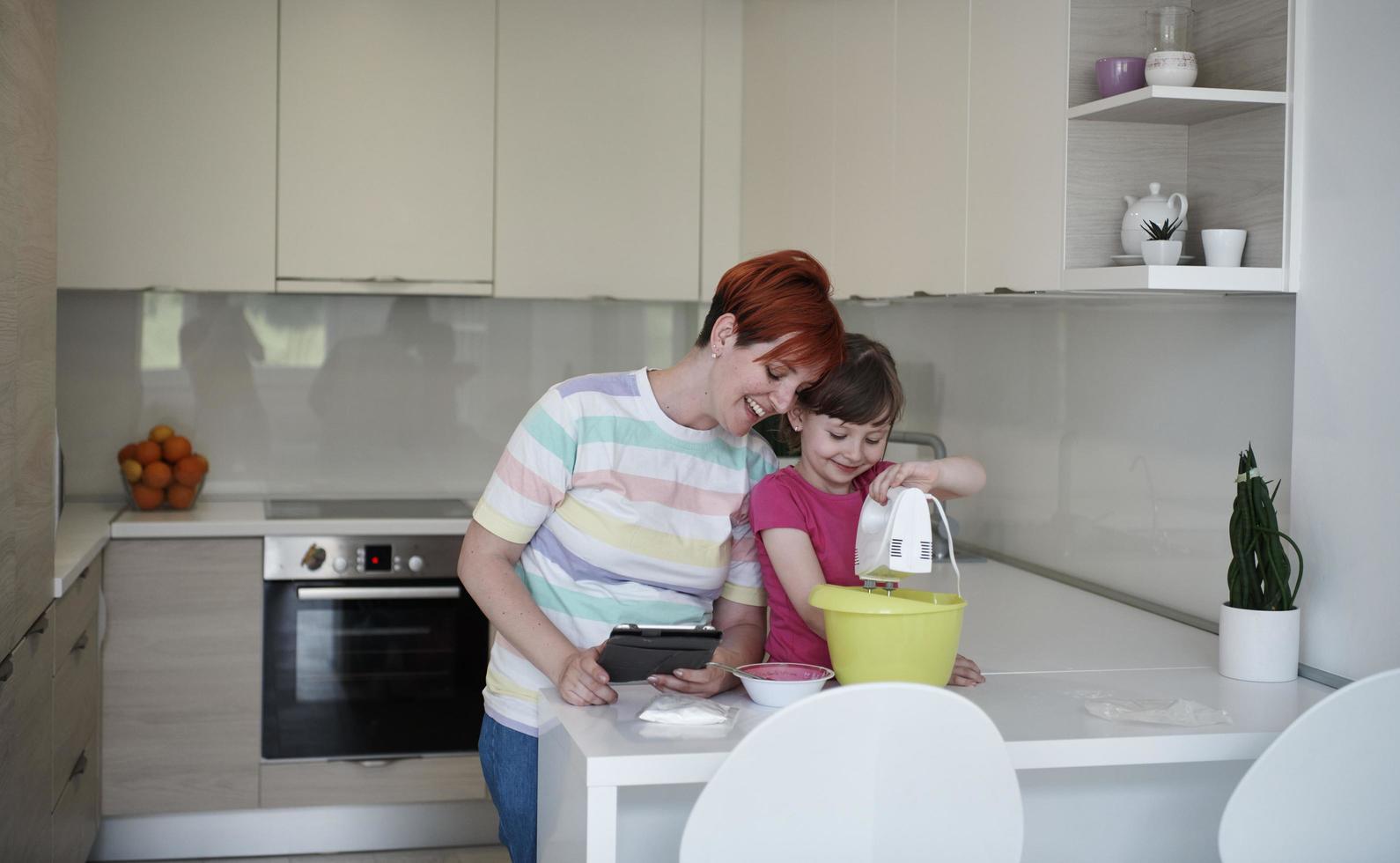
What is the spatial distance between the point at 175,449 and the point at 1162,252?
2.66 m

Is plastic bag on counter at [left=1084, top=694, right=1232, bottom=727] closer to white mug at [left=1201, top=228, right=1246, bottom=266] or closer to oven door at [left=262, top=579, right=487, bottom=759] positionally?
white mug at [left=1201, top=228, right=1246, bottom=266]

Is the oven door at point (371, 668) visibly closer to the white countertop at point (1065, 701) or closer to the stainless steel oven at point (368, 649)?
the stainless steel oven at point (368, 649)

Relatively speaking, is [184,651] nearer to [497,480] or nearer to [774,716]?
[497,480]

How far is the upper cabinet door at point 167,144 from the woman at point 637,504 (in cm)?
196

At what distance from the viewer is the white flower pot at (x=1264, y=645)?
6.04 feet

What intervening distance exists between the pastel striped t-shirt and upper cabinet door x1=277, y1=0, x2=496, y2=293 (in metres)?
1.88

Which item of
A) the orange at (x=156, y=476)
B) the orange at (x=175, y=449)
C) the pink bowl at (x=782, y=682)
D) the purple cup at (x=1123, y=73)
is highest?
the purple cup at (x=1123, y=73)

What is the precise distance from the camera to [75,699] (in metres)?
2.85

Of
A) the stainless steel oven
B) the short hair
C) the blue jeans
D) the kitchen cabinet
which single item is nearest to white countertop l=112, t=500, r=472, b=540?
the stainless steel oven

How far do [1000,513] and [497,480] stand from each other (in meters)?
1.53

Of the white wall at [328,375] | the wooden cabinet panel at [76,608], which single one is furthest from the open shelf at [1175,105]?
the white wall at [328,375]

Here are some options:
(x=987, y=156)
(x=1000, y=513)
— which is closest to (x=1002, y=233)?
(x=987, y=156)

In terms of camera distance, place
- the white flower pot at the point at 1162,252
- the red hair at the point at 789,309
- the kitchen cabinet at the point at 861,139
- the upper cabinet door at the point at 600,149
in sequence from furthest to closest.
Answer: the upper cabinet door at the point at 600,149, the kitchen cabinet at the point at 861,139, the white flower pot at the point at 1162,252, the red hair at the point at 789,309

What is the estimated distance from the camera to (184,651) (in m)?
3.29
